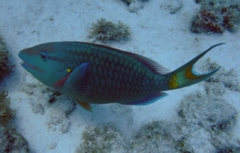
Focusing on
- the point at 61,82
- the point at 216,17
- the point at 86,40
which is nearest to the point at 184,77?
the point at 61,82

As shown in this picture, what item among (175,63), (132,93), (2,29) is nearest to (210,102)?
(175,63)

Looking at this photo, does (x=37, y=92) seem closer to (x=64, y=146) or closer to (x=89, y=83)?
(x=64, y=146)

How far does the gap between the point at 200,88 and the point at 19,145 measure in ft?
11.9

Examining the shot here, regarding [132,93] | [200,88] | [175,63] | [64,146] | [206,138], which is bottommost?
[64,146]

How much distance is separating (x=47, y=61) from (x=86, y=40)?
2.07m

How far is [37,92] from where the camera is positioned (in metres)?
3.41

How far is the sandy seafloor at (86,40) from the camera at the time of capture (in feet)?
10.4

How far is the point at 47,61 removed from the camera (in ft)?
7.63

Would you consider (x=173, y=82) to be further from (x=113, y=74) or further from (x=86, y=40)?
(x=86, y=40)

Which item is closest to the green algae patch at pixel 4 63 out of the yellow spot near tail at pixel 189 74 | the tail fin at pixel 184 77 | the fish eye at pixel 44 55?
the fish eye at pixel 44 55

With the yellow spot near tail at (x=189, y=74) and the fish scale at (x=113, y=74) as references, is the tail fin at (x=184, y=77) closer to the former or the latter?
the yellow spot near tail at (x=189, y=74)

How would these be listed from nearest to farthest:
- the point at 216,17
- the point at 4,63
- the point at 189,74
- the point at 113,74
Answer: the point at 189,74
the point at 113,74
the point at 4,63
the point at 216,17

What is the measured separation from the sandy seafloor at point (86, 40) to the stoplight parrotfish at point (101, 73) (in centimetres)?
108

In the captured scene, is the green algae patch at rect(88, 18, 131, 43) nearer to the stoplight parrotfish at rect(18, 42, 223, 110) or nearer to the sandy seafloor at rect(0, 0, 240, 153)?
the sandy seafloor at rect(0, 0, 240, 153)
